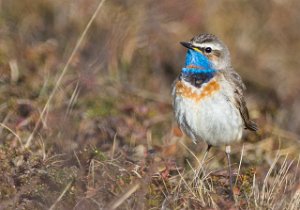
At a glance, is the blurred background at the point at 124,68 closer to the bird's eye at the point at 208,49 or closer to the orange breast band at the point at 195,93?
the orange breast band at the point at 195,93

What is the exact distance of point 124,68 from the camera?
36.7 feet

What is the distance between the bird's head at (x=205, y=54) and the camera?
320 inches

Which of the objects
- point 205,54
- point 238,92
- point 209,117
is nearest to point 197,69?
point 205,54

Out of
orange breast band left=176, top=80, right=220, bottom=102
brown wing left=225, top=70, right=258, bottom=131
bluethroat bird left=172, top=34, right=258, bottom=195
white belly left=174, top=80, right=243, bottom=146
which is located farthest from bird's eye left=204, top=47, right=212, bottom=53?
white belly left=174, top=80, right=243, bottom=146

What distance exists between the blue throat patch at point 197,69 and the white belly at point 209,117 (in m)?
0.22

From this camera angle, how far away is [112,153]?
7.87 meters

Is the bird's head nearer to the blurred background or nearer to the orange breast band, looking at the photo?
the orange breast band

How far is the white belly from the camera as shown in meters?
7.79

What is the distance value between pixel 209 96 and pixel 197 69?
42 centimetres

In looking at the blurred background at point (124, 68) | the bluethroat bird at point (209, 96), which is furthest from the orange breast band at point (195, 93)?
the blurred background at point (124, 68)

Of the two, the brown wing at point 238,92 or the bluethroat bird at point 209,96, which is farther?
the brown wing at point 238,92

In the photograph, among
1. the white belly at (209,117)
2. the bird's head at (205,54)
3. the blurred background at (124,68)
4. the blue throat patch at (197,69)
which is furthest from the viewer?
the blurred background at (124,68)

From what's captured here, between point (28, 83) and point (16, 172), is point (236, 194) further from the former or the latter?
point (28, 83)

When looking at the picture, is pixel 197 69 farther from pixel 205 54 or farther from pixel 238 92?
pixel 238 92
